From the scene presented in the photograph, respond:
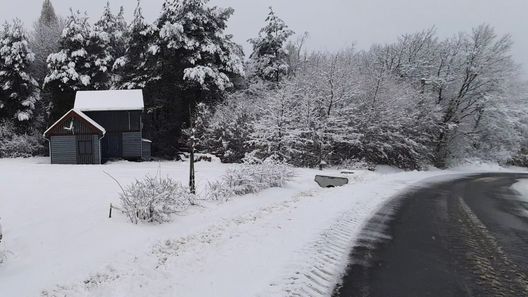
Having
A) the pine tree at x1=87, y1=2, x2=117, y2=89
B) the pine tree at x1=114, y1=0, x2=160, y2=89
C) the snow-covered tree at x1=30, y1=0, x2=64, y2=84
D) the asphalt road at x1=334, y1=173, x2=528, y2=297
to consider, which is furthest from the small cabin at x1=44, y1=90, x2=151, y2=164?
the asphalt road at x1=334, y1=173, x2=528, y2=297

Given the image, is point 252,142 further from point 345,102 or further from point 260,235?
point 260,235

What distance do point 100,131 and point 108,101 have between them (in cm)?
373

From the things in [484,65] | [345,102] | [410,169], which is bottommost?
[410,169]

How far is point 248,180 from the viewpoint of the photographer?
1354cm

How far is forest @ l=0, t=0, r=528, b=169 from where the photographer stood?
30.9 metres

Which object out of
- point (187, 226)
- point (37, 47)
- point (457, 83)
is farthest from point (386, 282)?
point (37, 47)

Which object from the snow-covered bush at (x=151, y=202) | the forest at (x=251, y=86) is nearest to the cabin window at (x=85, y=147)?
the forest at (x=251, y=86)

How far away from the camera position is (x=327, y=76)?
29859mm

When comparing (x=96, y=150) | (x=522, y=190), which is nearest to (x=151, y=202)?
(x=522, y=190)

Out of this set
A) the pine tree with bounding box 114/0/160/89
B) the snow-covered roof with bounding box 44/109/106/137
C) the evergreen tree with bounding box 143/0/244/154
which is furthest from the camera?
the pine tree with bounding box 114/0/160/89

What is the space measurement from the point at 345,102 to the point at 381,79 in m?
4.33

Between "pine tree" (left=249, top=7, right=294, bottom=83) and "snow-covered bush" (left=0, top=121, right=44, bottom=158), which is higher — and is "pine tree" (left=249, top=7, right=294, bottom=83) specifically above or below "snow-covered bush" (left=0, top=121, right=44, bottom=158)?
above

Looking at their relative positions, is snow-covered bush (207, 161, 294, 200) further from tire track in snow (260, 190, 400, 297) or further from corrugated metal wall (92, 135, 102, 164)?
corrugated metal wall (92, 135, 102, 164)

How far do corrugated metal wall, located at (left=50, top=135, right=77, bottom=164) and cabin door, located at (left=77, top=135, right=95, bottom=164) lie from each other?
29 cm
